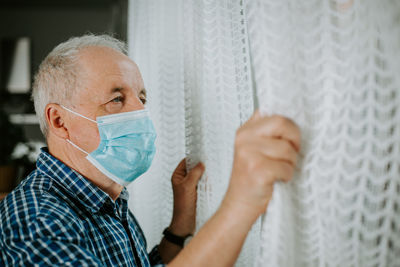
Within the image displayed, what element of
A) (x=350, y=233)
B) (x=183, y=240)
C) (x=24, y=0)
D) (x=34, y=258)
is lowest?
(x=183, y=240)

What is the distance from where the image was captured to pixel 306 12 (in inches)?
15.3

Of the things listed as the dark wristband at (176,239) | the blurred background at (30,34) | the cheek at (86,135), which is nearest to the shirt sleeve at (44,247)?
the cheek at (86,135)

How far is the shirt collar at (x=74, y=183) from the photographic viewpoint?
708 mm

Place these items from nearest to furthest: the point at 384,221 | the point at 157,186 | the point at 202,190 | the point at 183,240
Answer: the point at 384,221 < the point at 202,190 < the point at 183,240 < the point at 157,186

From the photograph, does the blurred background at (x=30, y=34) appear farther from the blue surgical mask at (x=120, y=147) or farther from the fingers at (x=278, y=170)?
the fingers at (x=278, y=170)

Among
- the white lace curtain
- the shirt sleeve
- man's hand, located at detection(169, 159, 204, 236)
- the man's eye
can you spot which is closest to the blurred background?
the man's eye

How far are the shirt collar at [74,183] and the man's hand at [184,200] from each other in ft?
0.61

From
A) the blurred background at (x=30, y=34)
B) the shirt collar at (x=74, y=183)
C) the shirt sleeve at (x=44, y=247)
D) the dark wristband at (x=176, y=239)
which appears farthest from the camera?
the blurred background at (x=30, y=34)

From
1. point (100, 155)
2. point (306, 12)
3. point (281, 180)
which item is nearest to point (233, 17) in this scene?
point (306, 12)

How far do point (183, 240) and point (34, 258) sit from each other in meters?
0.45

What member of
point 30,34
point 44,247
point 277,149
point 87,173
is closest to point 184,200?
point 87,173

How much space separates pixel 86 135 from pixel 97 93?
0.11m

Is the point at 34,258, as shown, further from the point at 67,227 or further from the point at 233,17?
the point at 233,17

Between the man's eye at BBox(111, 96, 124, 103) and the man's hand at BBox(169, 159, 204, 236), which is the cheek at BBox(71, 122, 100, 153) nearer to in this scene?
the man's eye at BBox(111, 96, 124, 103)
